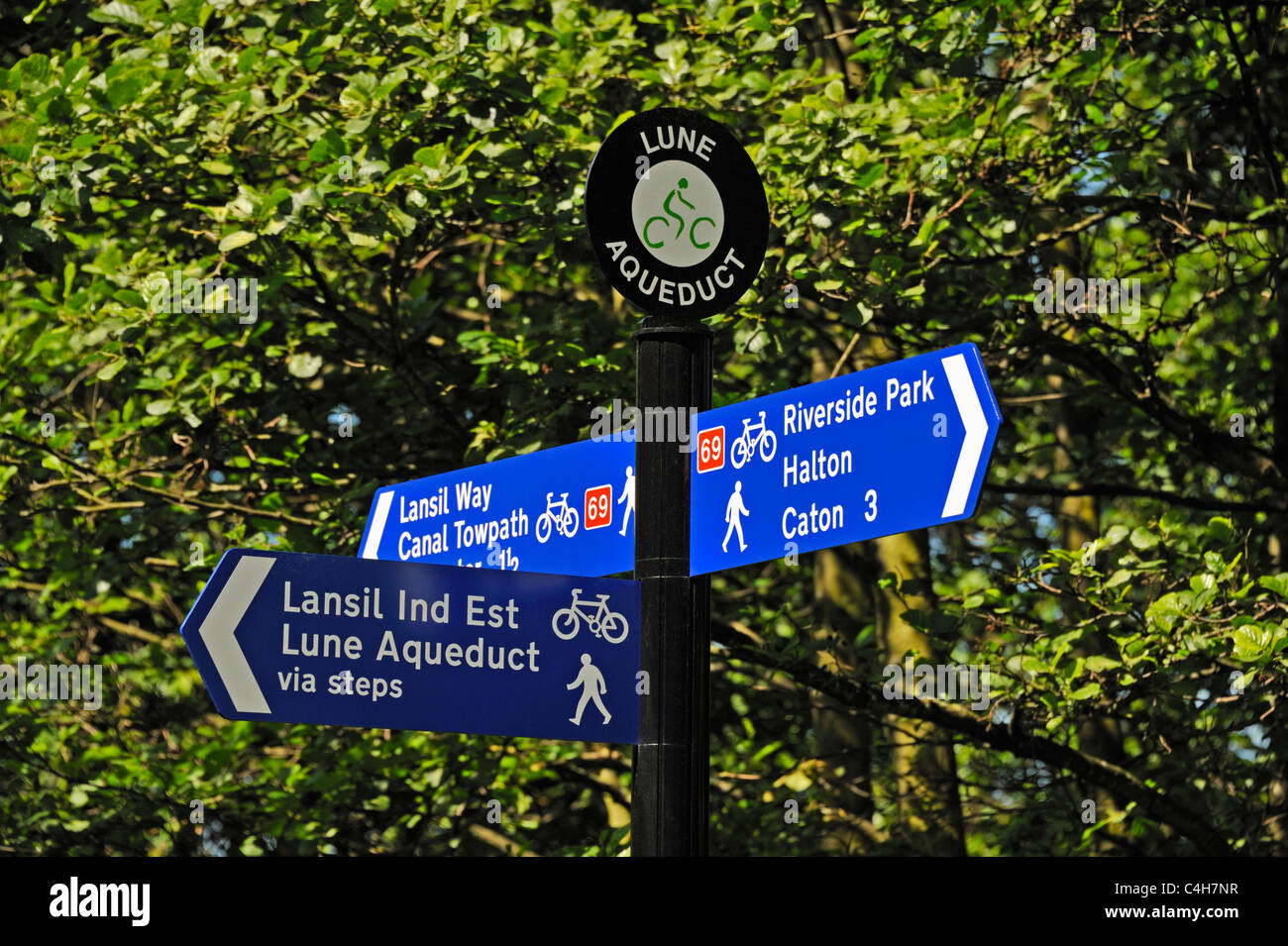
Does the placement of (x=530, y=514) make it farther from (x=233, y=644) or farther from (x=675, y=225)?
(x=233, y=644)

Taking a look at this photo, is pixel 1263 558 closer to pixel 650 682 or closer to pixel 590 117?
pixel 590 117

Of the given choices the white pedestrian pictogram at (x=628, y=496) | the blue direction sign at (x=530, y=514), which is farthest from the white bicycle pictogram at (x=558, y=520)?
the white pedestrian pictogram at (x=628, y=496)

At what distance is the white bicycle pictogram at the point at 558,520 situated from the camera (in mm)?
3658

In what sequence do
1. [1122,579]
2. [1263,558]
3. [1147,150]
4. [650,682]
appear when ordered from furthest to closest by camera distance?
[1263,558] < [1147,150] < [1122,579] < [650,682]

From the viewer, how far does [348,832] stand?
28.6ft

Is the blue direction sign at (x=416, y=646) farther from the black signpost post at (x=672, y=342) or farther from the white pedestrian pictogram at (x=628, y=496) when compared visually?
the white pedestrian pictogram at (x=628, y=496)

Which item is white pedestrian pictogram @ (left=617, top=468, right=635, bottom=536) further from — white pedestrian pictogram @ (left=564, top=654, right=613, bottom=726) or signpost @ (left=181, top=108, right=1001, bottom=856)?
white pedestrian pictogram @ (left=564, top=654, right=613, bottom=726)

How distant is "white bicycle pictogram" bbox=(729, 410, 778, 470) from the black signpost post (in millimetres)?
162

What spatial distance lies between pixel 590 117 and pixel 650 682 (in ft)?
14.5


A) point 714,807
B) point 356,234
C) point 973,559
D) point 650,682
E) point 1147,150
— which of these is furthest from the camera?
point 973,559

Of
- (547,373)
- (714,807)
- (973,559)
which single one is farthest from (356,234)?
(973,559)

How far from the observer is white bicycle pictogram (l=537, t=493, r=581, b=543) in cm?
366

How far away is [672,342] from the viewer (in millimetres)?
3143

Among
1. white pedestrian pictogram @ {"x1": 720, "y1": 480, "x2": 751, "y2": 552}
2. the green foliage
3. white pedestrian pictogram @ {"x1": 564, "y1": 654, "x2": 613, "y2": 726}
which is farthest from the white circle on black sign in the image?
the green foliage
